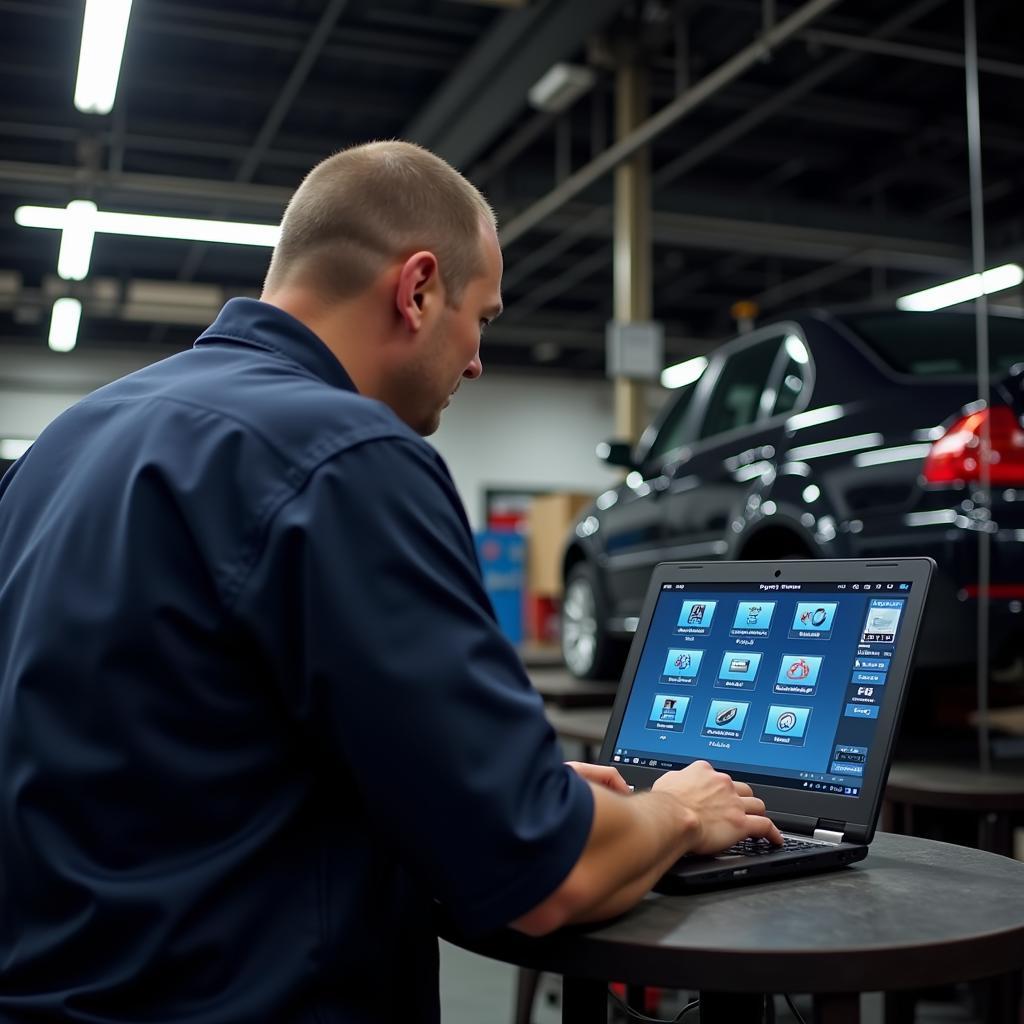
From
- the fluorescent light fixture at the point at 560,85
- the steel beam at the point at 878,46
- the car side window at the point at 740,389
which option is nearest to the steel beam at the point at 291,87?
the fluorescent light fixture at the point at 560,85

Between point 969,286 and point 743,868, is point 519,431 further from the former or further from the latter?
point 743,868

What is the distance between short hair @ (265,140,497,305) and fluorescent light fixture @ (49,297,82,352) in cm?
1182

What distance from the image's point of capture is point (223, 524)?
100 cm

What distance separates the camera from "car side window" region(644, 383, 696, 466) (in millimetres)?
4980

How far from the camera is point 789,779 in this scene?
4.62ft

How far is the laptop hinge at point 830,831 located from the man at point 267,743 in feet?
1.03

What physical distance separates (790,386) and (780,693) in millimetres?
2765

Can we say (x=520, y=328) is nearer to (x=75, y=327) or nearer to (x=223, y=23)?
(x=75, y=327)

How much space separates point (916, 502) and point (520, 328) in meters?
12.0

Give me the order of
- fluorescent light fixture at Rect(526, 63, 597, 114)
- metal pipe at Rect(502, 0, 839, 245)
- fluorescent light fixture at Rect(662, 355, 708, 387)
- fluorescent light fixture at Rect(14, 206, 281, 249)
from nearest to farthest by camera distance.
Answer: metal pipe at Rect(502, 0, 839, 245), fluorescent light fixture at Rect(526, 63, 597, 114), fluorescent light fixture at Rect(14, 206, 281, 249), fluorescent light fixture at Rect(662, 355, 708, 387)

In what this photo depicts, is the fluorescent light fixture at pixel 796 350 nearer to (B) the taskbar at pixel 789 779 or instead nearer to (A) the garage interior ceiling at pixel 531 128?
(B) the taskbar at pixel 789 779

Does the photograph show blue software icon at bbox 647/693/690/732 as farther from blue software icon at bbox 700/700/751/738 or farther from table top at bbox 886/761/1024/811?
table top at bbox 886/761/1024/811

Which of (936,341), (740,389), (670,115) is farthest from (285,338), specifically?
(670,115)

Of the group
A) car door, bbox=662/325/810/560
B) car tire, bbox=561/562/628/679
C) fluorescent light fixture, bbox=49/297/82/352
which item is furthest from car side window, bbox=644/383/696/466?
fluorescent light fixture, bbox=49/297/82/352
